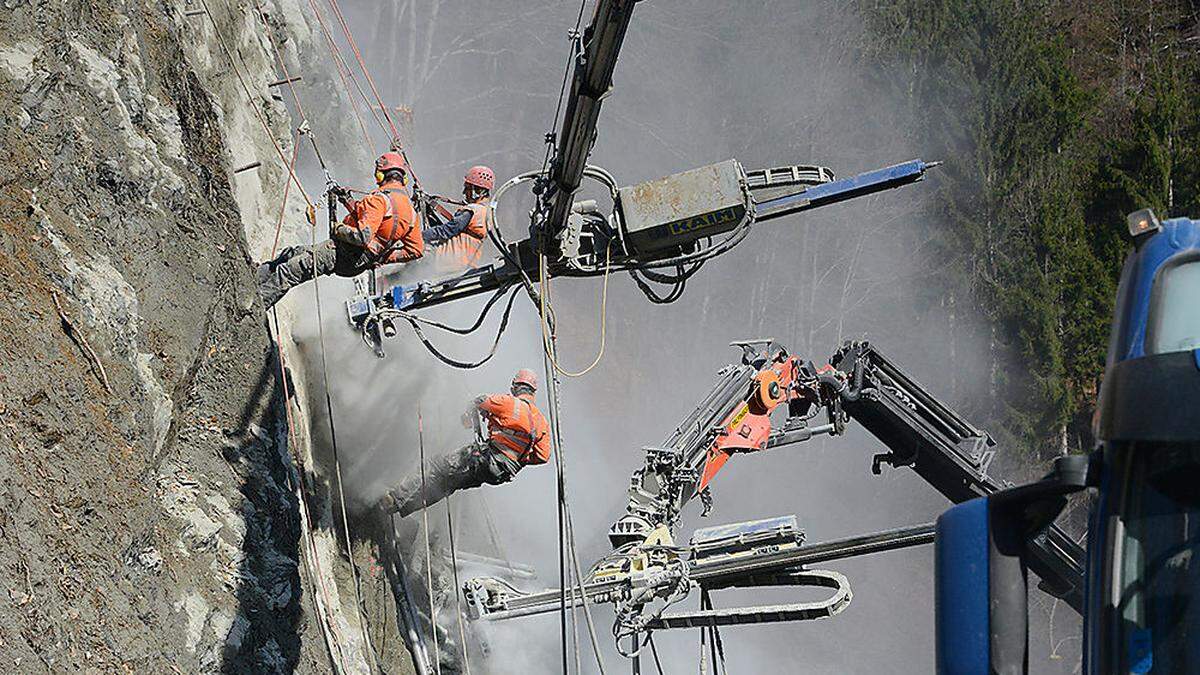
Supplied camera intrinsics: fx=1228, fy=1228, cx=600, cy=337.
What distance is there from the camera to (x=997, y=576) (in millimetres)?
3369

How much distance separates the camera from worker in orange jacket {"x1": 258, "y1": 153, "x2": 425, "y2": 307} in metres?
8.77

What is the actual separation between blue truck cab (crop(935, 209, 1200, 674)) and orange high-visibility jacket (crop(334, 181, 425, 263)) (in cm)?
599

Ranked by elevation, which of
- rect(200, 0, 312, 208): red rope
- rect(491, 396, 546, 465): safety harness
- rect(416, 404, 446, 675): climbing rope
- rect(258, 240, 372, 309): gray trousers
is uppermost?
rect(200, 0, 312, 208): red rope

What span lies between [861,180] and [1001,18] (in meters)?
21.6

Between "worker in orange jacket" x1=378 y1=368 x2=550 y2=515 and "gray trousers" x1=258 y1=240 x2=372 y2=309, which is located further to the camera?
"worker in orange jacket" x1=378 y1=368 x2=550 y2=515

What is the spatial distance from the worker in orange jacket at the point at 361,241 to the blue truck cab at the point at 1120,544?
19.7ft

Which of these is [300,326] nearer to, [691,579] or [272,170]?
[272,170]

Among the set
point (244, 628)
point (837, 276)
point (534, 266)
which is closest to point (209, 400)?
point (244, 628)

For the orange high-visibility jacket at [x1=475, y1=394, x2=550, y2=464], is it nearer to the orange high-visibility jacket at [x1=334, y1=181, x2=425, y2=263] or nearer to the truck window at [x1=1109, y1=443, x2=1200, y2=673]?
the orange high-visibility jacket at [x1=334, y1=181, x2=425, y2=263]

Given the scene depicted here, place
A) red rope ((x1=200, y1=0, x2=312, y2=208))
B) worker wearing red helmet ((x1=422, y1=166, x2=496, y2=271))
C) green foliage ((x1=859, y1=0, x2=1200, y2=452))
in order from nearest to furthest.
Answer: worker wearing red helmet ((x1=422, y1=166, x2=496, y2=271)) → red rope ((x1=200, y1=0, x2=312, y2=208)) → green foliage ((x1=859, y1=0, x2=1200, y2=452))

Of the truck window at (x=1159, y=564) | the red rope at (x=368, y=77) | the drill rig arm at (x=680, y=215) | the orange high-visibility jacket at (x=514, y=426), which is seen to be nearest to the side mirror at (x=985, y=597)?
the truck window at (x=1159, y=564)

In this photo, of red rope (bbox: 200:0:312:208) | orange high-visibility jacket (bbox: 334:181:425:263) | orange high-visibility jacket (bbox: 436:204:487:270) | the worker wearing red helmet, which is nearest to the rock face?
orange high-visibility jacket (bbox: 334:181:425:263)

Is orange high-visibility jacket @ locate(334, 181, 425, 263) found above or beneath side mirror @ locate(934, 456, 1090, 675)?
above

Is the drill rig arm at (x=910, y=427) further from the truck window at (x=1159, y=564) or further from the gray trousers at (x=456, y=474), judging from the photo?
the truck window at (x=1159, y=564)
